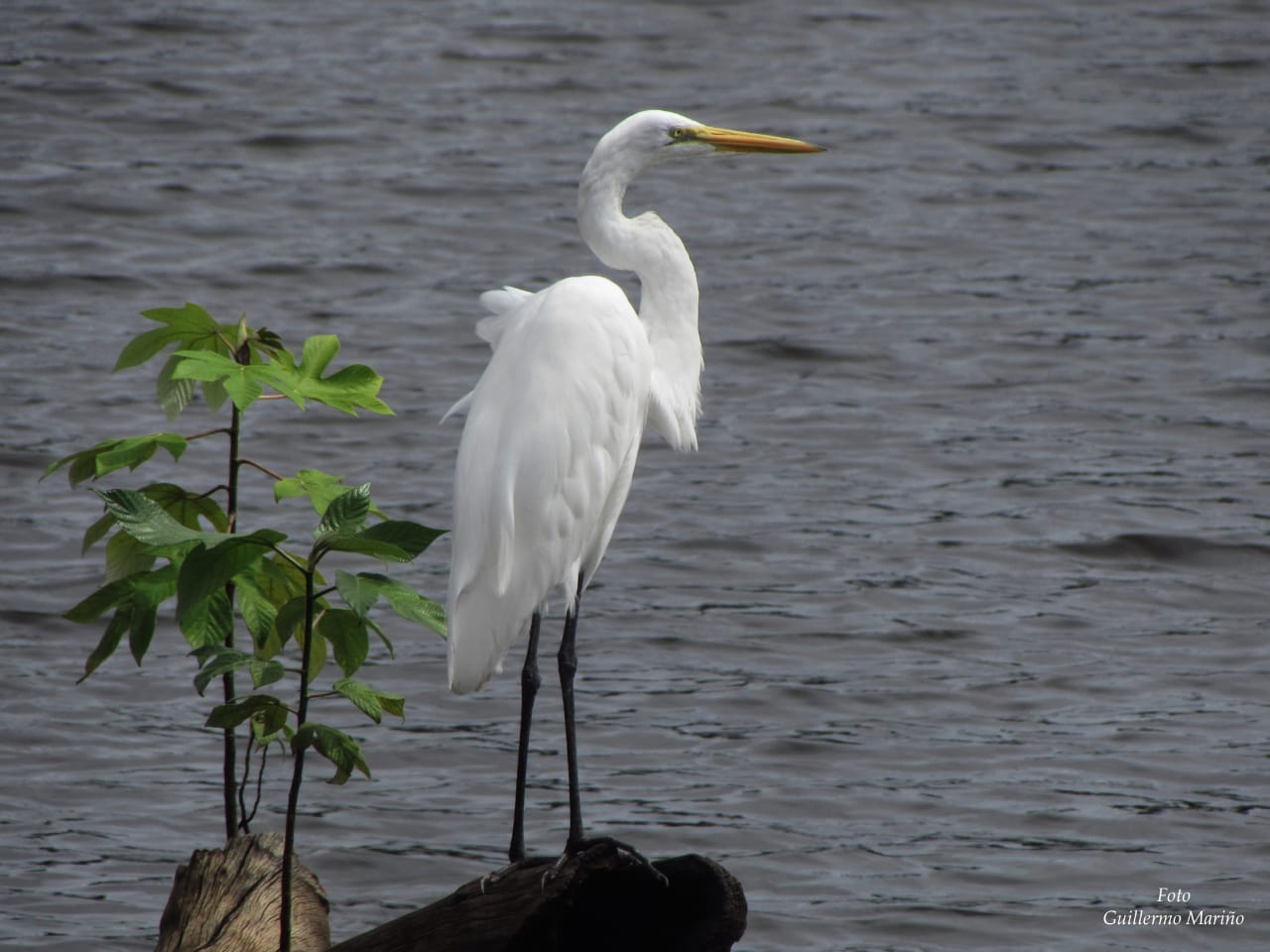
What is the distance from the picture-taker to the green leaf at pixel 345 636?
3.33 metres

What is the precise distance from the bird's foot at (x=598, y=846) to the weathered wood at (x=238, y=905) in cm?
54

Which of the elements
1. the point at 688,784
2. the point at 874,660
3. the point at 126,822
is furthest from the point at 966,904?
the point at 126,822

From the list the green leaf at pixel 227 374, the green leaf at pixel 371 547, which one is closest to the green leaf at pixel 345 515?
the green leaf at pixel 371 547

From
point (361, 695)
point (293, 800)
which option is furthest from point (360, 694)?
point (293, 800)

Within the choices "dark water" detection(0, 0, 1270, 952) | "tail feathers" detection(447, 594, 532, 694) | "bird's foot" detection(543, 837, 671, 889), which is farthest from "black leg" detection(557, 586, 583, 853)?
"dark water" detection(0, 0, 1270, 952)

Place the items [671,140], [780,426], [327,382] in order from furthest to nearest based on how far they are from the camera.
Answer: [780,426], [671,140], [327,382]

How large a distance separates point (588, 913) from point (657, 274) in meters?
1.72

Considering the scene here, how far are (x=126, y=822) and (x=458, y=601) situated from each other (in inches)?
85.9

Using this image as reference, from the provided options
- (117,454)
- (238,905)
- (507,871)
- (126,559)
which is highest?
(117,454)

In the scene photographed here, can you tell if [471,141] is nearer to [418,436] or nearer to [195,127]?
[195,127]

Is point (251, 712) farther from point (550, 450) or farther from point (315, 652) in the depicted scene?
point (550, 450)

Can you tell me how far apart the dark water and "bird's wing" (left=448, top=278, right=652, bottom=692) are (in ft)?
5.15

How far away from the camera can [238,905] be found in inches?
140

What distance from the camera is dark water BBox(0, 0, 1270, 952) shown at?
5.56m
